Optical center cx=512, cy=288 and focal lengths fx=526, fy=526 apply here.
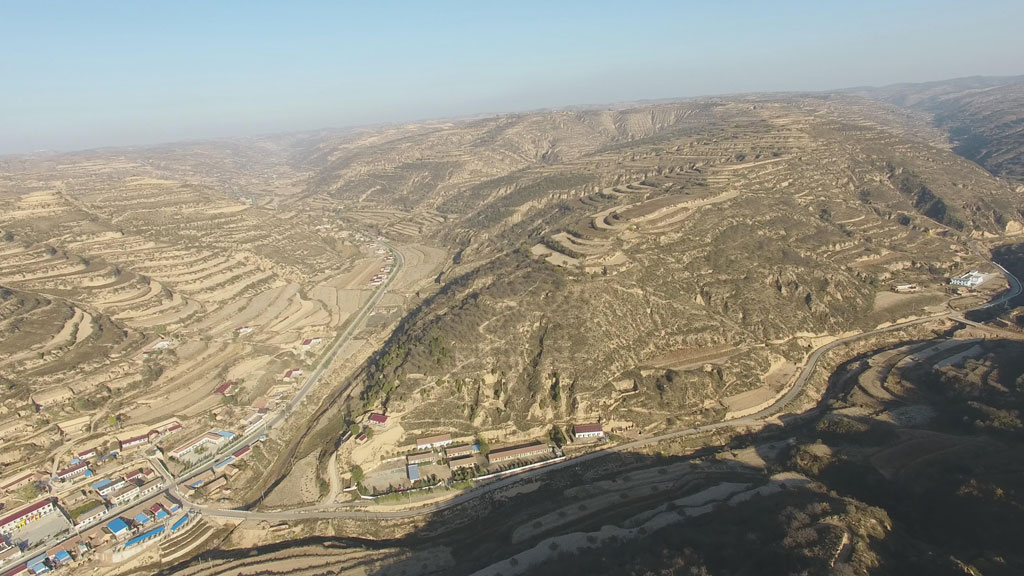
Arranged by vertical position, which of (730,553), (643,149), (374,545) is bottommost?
(374,545)

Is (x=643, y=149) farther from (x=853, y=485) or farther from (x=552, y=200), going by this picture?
(x=853, y=485)

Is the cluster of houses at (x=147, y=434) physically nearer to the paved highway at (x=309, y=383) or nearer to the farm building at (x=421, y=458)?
the paved highway at (x=309, y=383)

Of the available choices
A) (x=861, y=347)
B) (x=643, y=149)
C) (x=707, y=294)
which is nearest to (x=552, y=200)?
(x=643, y=149)

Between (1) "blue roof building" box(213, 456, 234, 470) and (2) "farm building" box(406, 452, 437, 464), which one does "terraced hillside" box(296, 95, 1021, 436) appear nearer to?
(2) "farm building" box(406, 452, 437, 464)

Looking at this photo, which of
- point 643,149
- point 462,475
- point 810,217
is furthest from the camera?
point 643,149

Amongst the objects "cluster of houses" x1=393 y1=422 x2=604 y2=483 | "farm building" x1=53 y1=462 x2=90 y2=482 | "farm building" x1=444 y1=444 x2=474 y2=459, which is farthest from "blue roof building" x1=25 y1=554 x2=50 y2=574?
"farm building" x1=444 y1=444 x2=474 y2=459

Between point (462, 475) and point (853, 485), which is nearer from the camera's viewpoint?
point (853, 485)

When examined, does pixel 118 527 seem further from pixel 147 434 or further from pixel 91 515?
pixel 147 434

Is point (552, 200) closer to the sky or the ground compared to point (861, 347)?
closer to the sky

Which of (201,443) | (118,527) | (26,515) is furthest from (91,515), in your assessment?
(201,443)

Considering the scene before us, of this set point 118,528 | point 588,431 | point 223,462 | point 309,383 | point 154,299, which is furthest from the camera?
point 154,299

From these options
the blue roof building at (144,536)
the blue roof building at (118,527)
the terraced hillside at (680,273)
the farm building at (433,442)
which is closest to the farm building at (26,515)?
the blue roof building at (118,527)
